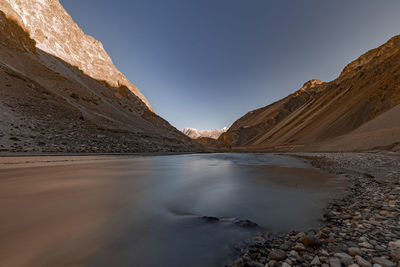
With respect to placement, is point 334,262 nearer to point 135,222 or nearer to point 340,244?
point 340,244

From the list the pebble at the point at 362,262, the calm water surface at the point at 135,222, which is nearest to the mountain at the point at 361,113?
the calm water surface at the point at 135,222

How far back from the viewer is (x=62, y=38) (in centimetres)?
5519

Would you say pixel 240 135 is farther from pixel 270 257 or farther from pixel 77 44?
pixel 270 257

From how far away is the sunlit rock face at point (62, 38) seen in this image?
4659 centimetres

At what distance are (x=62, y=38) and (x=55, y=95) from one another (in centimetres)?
4605

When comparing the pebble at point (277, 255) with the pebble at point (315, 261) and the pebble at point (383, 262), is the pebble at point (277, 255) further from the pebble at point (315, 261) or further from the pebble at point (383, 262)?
the pebble at point (383, 262)

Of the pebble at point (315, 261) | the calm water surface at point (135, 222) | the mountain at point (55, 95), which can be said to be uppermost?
the mountain at point (55, 95)

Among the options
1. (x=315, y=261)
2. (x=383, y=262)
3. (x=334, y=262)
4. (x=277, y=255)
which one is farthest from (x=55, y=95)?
(x=383, y=262)

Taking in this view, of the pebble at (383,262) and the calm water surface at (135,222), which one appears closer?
the pebble at (383,262)

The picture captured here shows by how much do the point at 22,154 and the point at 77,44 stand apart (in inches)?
2665

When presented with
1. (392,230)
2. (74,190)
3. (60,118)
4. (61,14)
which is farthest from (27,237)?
(61,14)

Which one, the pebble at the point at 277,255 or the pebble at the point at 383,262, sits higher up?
the pebble at the point at 383,262

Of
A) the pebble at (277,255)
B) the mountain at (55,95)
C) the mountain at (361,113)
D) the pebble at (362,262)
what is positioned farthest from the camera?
the mountain at (361,113)

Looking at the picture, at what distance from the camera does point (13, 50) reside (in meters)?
31.5
